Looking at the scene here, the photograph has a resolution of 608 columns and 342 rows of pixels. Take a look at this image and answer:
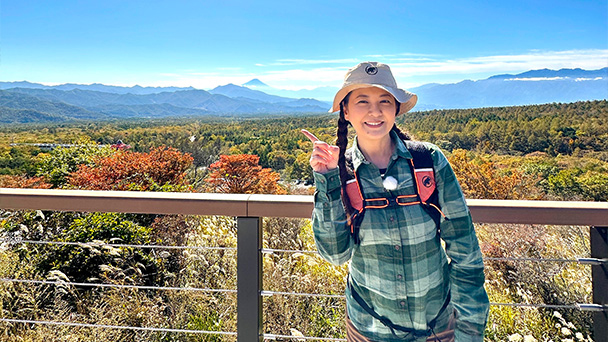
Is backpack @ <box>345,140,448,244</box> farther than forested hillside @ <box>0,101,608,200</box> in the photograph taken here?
No

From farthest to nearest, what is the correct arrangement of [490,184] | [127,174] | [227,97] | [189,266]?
[227,97]
[490,184]
[127,174]
[189,266]

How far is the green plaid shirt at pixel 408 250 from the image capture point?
109 cm

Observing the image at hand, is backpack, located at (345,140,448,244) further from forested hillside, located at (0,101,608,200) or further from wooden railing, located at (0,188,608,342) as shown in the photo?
forested hillside, located at (0,101,608,200)

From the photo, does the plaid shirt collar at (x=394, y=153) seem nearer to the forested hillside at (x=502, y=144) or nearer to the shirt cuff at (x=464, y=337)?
the shirt cuff at (x=464, y=337)

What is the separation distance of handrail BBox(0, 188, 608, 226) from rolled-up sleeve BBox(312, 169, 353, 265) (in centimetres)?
29

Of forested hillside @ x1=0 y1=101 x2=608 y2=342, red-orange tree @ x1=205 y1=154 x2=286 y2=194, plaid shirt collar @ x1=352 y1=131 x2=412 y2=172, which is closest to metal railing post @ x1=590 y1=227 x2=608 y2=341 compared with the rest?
forested hillside @ x1=0 y1=101 x2=608 y2=342

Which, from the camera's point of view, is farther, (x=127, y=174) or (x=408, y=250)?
(x=127, y=174)

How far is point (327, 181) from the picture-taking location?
1086 millimetres

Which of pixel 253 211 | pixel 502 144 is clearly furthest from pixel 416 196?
pixel 502 144

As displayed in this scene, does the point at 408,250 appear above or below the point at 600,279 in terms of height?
above

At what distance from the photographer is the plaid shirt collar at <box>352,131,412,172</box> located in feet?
3.64

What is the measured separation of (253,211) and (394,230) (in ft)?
1.77

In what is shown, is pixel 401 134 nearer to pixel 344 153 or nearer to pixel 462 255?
pixel 344 153

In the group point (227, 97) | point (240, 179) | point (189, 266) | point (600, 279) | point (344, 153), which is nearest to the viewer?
point (344, 153)
